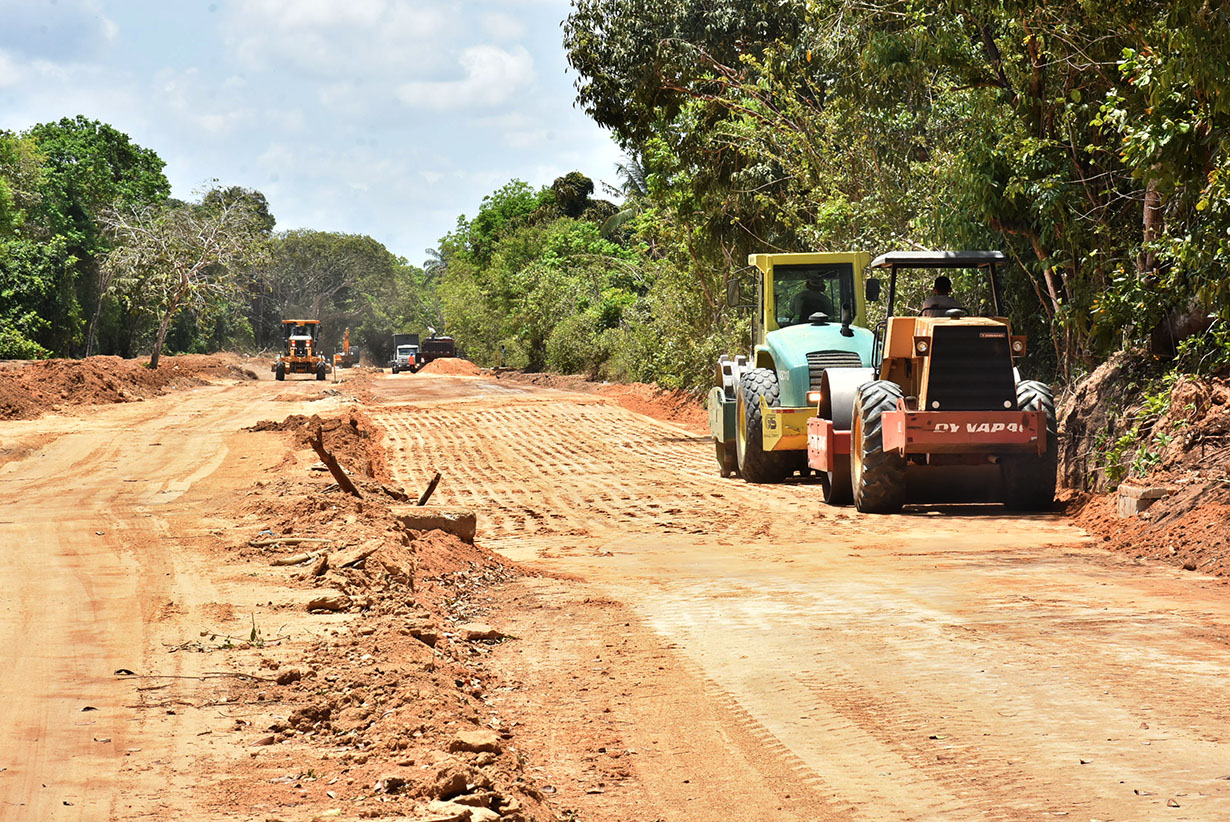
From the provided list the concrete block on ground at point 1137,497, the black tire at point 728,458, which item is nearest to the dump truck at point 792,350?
the black tire at point 728,458

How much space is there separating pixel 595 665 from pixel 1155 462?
23.7 feet

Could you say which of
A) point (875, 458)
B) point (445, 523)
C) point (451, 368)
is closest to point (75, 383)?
point (445, 523)

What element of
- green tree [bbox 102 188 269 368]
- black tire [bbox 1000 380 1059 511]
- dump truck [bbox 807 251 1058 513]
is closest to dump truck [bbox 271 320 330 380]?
green tree [bbox 102 188 269 368]

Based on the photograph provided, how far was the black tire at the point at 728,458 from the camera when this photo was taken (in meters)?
17.2

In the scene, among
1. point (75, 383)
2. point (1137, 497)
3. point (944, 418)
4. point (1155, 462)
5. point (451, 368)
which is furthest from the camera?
point (451, 368)

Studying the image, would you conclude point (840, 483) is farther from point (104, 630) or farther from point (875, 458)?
point (104, 630)

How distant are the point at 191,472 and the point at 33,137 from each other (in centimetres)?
4662

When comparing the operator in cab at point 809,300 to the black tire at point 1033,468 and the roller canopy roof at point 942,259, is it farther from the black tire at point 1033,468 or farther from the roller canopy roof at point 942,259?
the black tire at point 1033,468

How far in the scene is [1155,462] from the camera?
11.8 m

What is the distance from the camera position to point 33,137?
57125 mm

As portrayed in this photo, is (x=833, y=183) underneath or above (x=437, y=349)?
above

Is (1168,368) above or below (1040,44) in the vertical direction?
below

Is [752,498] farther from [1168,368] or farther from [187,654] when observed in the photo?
[187,654]

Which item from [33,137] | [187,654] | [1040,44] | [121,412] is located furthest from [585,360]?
[187,654]
